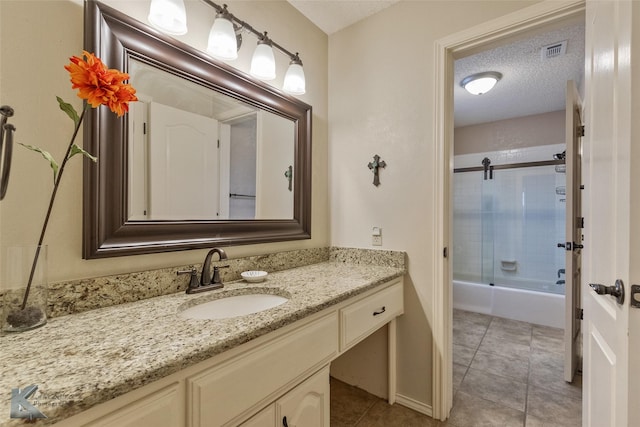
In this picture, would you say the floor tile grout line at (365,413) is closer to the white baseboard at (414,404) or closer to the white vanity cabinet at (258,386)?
the white baseboard at (414,404)

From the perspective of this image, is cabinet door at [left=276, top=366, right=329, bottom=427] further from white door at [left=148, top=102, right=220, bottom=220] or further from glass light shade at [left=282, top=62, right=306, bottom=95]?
glass light shade at [left=282, top=62, right=306, bottom=95]

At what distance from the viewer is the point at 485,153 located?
12.5 ft

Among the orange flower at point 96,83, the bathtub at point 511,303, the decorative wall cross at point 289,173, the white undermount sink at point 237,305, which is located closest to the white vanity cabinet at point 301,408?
the white undermount sink at point 237,305

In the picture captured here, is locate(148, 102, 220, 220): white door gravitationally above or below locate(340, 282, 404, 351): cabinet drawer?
above

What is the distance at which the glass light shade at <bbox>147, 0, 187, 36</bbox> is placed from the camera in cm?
105

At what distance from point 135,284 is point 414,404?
5.28 feet

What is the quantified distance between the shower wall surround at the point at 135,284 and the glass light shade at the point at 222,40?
3.14 ft

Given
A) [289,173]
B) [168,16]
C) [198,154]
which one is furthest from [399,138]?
[168,16]

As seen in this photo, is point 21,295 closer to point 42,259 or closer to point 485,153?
point 42,259

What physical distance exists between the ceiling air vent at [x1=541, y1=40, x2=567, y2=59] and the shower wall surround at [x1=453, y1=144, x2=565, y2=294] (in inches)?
62.8

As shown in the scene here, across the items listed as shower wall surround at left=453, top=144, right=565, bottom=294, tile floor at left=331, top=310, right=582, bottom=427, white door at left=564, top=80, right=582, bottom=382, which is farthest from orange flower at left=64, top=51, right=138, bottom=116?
shower wall surround at left=453, top=144, right=565, bottom=294

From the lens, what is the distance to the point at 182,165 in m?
1.22

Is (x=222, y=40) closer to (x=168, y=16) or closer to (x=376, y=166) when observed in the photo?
(x=168, y=16)

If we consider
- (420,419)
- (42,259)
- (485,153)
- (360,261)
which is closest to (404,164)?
(360,261)
